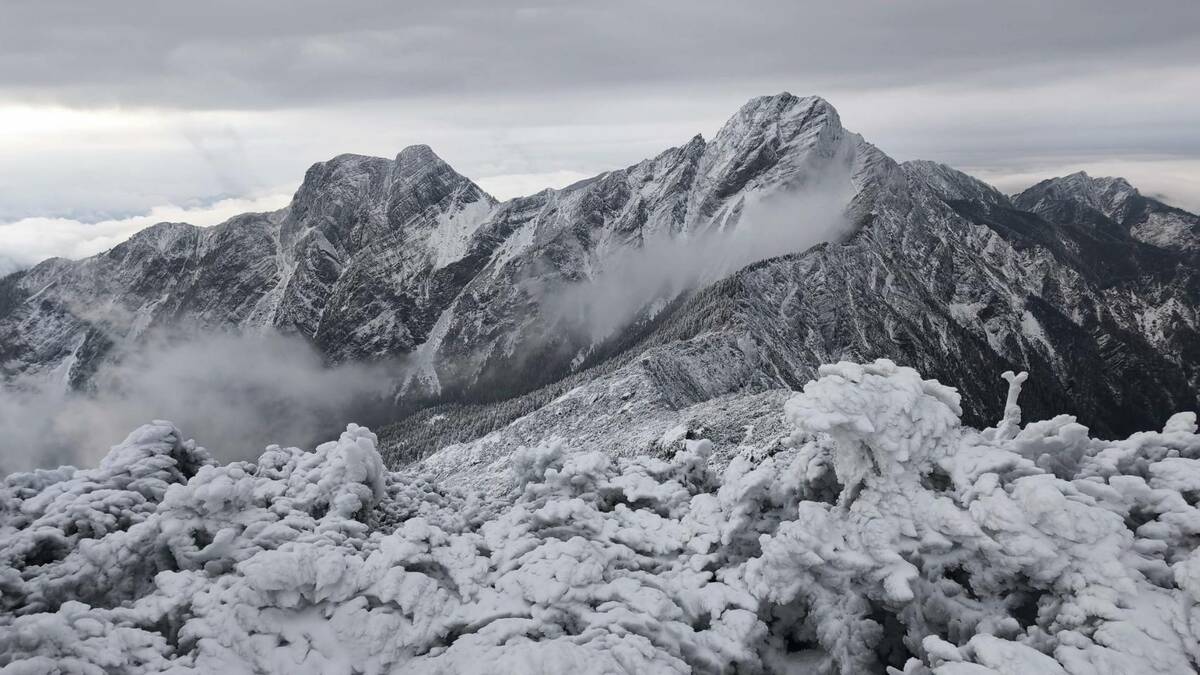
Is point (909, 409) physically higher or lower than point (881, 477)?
higher

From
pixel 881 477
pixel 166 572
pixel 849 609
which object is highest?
pixel 881 477

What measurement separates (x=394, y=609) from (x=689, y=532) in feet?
34.9

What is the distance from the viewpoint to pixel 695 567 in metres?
23.9

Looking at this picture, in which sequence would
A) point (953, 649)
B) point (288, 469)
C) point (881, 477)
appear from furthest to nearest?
point (288, 469) → point (881, 477) → point (953, 649)

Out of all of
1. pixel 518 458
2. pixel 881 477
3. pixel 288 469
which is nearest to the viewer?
pixel 881 477

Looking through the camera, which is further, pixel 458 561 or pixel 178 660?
pixel 458 561

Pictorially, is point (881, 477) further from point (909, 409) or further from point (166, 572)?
point (166, 572)

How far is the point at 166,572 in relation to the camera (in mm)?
21047

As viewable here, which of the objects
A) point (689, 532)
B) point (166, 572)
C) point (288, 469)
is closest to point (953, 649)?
point (689, 532)

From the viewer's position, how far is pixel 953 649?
58.9ft

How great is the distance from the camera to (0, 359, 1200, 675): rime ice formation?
1814cm

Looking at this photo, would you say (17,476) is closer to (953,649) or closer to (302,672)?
(302,672)

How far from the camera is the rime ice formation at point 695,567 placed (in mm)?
18141

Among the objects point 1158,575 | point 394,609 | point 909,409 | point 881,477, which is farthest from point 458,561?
point 1158,575
